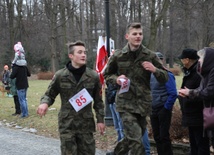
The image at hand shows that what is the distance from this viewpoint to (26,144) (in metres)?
8.02

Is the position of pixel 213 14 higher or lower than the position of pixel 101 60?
higher

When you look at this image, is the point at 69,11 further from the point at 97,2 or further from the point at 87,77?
the point at 87,77

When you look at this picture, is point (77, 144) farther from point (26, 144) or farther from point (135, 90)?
point (26, 144)

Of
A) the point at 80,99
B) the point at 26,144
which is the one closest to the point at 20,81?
the point at 26,144

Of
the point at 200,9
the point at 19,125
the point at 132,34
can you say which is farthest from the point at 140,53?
the point at 200,9

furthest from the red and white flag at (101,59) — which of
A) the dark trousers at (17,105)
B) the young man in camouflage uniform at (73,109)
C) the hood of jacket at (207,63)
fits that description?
the dark trousers at (17,105)

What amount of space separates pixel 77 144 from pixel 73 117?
0.38m

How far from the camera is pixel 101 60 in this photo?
27.4 feet

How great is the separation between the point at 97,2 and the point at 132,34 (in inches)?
1554

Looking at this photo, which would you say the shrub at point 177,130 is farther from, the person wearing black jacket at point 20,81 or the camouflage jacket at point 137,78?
the person wearing black jacket at point 20,81

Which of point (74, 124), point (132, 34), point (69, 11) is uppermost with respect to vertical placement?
point (69, 11)

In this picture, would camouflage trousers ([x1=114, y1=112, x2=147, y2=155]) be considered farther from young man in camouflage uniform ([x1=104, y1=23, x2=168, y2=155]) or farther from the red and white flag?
the red and white flag

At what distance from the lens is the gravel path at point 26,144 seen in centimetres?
728

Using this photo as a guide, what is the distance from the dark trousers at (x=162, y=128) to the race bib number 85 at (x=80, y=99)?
4.87 feet
